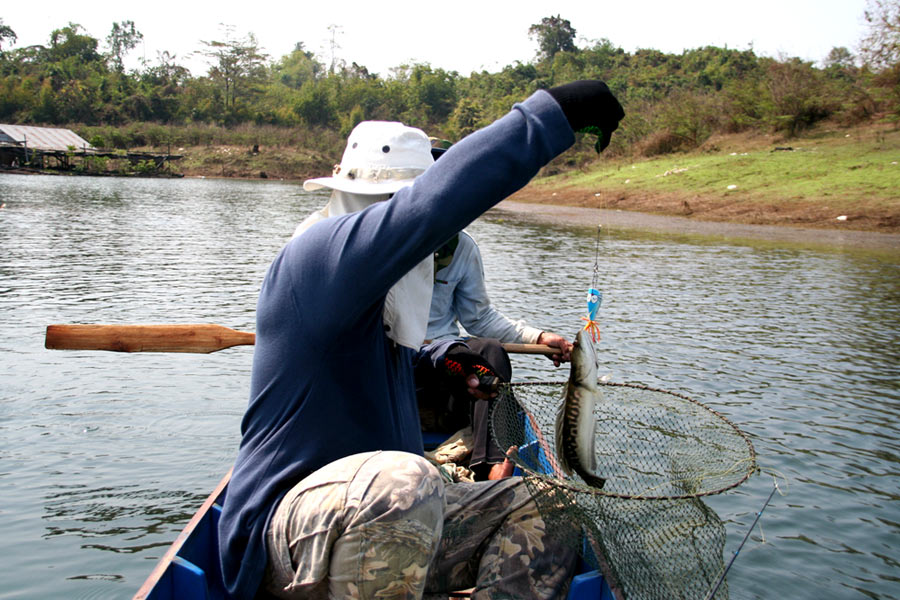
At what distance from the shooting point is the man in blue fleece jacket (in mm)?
2037

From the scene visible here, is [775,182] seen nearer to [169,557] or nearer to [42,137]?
[169,557]

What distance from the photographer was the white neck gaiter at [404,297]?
2420 millimetres

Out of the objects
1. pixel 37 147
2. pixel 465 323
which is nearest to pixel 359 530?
pixel 465 323

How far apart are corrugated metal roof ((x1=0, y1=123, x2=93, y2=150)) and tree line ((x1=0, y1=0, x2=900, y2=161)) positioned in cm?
255

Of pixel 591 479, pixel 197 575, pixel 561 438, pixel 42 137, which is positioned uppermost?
pixel 42 137

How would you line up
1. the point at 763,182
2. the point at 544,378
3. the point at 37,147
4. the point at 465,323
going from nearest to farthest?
the point at 465,323, the point at 544,378, the point at 763,182, the point at 37,147

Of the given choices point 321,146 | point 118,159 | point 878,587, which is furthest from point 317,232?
point 321,146

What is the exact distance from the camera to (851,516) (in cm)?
566

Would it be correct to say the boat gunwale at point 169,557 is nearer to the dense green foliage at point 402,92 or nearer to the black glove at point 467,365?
the black glove at point 467,365

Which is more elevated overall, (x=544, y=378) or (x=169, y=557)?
(x=169, y=557)

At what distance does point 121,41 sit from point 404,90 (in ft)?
129

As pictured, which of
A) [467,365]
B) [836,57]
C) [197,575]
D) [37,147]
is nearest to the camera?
[197,575]

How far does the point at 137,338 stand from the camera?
13.8 ft

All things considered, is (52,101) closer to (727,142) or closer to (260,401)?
(727,142)
